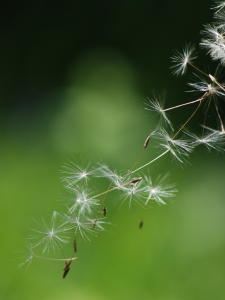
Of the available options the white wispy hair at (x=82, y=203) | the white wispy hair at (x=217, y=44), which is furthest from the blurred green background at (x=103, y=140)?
the white wispy hair at (x=217, y=44)

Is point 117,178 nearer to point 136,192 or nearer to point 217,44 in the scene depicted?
point 136,192

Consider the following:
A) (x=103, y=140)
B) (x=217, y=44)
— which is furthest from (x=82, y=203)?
(x=103, y=140)

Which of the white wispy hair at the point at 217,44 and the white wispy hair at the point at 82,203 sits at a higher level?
the white wispy hair at the point at 217,44

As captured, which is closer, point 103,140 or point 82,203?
point 82,203

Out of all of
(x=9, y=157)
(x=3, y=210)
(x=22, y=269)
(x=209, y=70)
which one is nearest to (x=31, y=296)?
(x=22, y=269)

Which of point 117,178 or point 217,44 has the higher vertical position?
point 217,44

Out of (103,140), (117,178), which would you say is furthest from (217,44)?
(103,140)

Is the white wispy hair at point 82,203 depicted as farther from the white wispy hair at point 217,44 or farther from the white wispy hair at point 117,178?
the white wispy hair at point 217,44

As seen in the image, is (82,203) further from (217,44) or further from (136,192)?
(217,44)

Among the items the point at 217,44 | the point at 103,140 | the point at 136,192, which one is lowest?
the point at 103,140

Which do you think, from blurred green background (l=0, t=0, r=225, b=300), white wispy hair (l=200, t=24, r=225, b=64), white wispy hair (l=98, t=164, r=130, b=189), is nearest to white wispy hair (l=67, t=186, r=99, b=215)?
white wispy hair (l=98, t=164, r=130, b=189)
